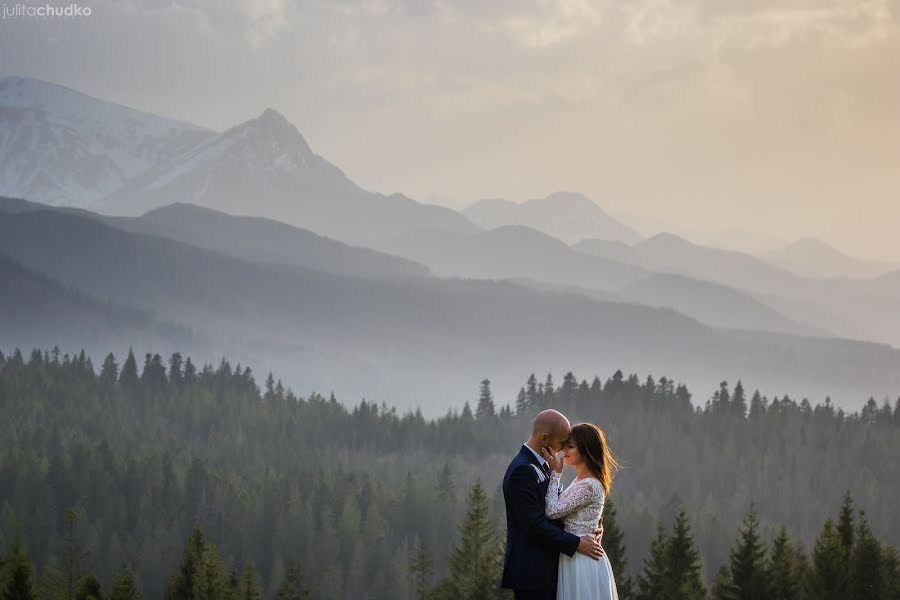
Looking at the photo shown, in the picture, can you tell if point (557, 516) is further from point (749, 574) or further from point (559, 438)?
point (749, 574)

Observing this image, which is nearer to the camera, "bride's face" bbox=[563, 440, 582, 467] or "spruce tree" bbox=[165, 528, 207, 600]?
"bride's face" bbox=[563, 440, 582, 467]

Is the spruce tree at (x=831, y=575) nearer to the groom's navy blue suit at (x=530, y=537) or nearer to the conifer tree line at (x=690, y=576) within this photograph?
the conifer tree line at (x=690, y=576)

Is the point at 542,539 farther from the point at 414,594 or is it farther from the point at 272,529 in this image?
the point at 272,529

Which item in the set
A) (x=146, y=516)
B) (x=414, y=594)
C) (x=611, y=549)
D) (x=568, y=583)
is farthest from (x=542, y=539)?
(x=146, y=516)

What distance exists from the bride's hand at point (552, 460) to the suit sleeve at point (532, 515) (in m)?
0.46

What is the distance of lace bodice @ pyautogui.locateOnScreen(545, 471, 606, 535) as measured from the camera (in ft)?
63.6

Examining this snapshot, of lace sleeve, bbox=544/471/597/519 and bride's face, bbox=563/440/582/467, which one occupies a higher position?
bride's face, bbox=563/440/582/467

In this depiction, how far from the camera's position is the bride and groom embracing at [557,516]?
63.6ft

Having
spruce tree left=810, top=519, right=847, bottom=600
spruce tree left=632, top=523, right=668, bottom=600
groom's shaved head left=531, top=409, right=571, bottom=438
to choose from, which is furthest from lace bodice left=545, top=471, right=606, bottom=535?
spruce tree left=810, top=519, right=847, bottom=600

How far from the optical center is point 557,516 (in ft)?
64.4

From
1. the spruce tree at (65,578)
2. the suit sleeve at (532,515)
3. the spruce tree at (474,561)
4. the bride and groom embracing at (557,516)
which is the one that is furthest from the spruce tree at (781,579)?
the suit sleeve at (532,515)

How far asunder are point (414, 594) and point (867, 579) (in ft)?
254

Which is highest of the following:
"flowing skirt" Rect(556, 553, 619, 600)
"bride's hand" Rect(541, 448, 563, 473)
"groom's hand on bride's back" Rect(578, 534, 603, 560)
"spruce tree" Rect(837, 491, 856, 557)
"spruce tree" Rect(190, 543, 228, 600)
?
"bride's hand" Rect(541, 448, 563, 473)

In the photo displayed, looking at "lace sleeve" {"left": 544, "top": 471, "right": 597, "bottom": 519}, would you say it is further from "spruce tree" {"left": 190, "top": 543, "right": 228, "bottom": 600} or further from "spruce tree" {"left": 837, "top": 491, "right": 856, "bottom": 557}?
"spruce tree" {"left": 837, "top": 491, "right": 856, "bottom": 557}
